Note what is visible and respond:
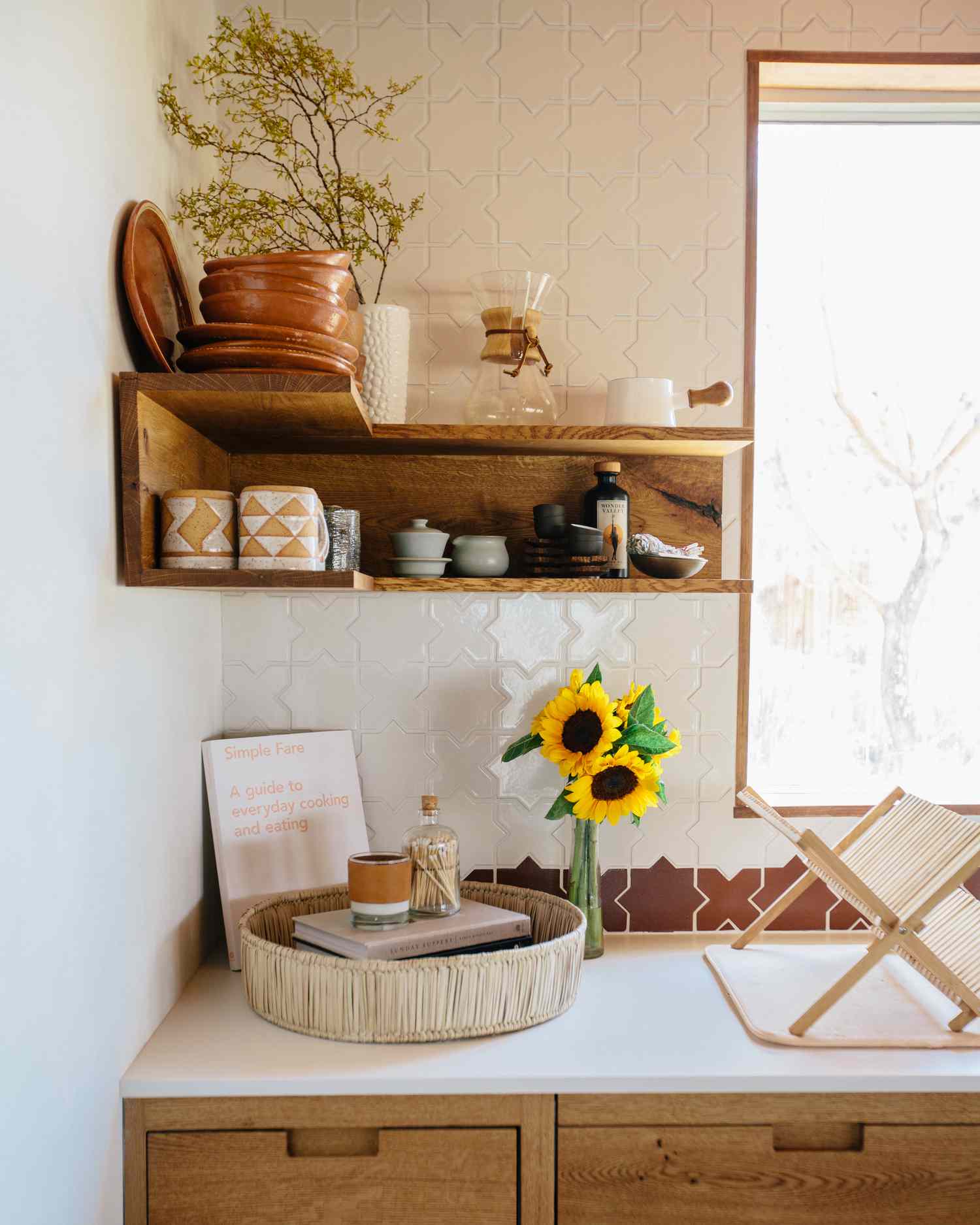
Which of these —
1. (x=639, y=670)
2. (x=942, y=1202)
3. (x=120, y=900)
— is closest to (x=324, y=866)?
(x=120, y=900)

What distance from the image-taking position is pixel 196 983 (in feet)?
5.40

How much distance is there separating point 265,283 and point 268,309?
0.03m

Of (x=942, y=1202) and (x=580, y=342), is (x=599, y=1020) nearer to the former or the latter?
(x=942, y=1202)

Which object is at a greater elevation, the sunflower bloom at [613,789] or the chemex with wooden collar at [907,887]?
the sunflower bloom at [613,789]

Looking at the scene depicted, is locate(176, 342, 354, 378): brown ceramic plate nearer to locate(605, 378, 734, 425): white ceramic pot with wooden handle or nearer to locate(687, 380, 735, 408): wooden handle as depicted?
locate(605, 378, 734, 425): white ceramic pot with wooden handle

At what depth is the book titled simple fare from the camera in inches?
57.4

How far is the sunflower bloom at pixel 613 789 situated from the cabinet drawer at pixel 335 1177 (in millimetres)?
531

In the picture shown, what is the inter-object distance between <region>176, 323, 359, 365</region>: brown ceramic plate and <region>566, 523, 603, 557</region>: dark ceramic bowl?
1.66 ft

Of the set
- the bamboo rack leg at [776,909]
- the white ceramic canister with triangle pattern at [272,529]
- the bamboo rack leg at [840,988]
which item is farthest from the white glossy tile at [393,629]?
the bamboo rack leg at [840,988]

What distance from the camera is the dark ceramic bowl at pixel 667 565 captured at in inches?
63.7

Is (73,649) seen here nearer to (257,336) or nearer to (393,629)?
(257,336)

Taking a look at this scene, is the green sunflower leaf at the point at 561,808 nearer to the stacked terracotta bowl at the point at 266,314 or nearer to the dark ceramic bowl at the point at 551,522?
the dark ceramic bowl at the point at 551,522

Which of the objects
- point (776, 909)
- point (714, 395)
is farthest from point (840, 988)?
point (714, 395)

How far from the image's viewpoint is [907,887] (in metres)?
1.55
